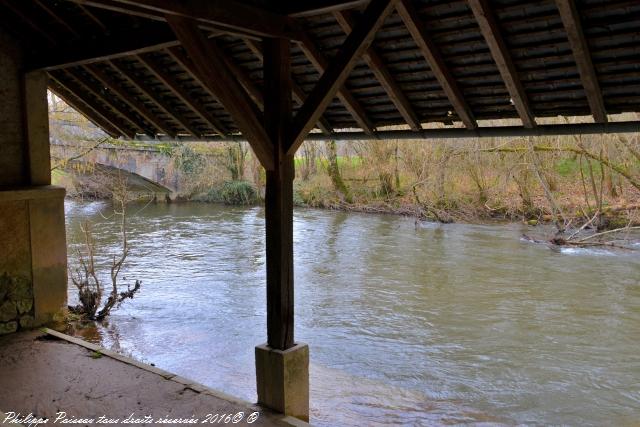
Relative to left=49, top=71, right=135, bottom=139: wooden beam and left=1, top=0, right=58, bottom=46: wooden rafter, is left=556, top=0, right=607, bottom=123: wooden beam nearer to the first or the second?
left=1, top=0, right=58, bottom=46: wooden rafter

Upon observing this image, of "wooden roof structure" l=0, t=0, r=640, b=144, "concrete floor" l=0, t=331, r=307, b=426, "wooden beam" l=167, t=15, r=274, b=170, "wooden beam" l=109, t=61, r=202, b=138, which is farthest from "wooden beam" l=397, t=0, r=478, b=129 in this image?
"wooden beam" l=109, t=61, r=202, b=138

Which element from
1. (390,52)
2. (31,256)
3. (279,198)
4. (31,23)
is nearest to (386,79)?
(390,52)

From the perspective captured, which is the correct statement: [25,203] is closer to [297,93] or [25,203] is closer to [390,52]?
[297,93]

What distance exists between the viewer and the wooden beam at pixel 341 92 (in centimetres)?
370

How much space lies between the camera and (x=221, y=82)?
2941mm

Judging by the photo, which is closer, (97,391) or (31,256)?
(97,391)

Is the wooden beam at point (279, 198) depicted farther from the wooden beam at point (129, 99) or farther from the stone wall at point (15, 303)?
the wooden beam at point (129, 99)

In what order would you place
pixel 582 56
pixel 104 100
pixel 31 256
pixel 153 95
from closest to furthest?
pixel 582 56, pixel 31 256, pixel 153 95, pixel 104 100

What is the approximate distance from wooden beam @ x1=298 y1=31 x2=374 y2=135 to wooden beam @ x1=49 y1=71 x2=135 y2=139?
337cm

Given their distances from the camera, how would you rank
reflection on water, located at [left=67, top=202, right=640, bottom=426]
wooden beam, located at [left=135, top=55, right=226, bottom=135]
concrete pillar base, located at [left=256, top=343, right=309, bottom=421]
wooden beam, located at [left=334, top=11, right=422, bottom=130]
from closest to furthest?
concrete pillar base, located at [left=256, top=343, right=309, bottom=421]
wooden beam, located at [left=334, top=11, right=422, bottom=130]
wooden beam, located at [left=135, top=55, right=226, bottom=135]
reflection on water, located at [left=67, top=202, right=640, bottom=426]

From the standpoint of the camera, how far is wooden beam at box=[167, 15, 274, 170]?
2.80 m

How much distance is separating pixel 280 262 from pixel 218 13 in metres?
1.49

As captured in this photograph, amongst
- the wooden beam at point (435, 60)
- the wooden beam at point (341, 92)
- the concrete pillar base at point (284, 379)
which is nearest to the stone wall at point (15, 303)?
the concrete pillar base at point (284, 379)

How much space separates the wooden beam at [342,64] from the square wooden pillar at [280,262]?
0.11 m
